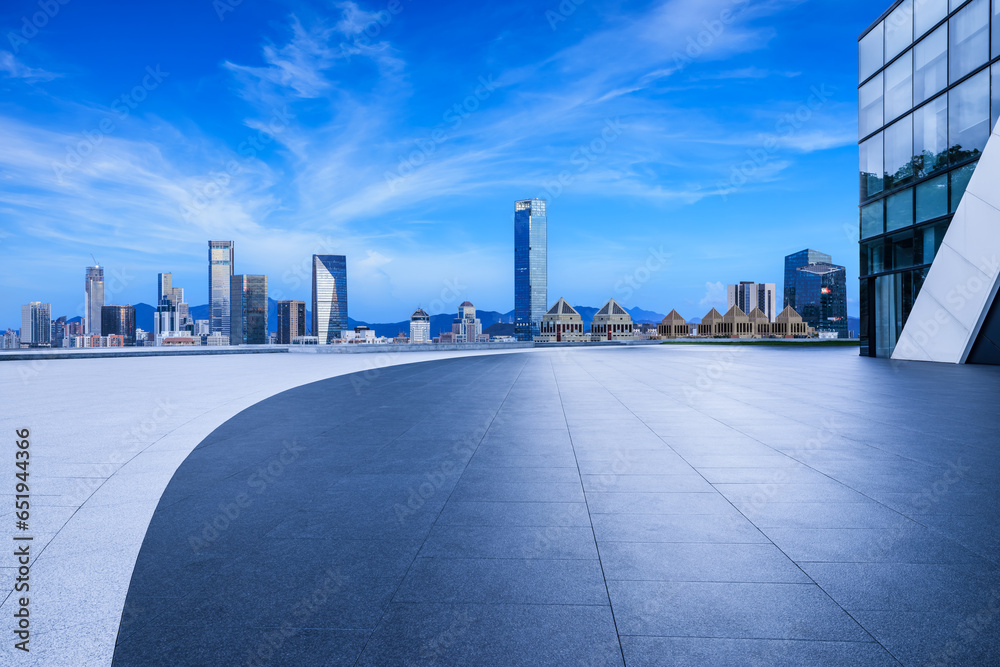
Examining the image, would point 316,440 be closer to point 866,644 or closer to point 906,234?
point 866,644

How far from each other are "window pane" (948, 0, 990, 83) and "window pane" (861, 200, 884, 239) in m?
6.25

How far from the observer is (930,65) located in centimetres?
2388

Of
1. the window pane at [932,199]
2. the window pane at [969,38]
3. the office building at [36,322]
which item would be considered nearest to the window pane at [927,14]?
the window pane at [969,38]

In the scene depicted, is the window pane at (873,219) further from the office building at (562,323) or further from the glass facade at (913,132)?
the office building at (562,323)

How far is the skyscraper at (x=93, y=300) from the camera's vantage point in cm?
12444

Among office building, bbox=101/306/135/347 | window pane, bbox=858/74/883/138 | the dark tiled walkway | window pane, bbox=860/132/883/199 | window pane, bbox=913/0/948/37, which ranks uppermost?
window pane, bbox=913/0/948/37

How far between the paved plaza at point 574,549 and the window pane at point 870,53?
26.1m

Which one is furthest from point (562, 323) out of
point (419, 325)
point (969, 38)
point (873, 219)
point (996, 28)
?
point (996, 28)

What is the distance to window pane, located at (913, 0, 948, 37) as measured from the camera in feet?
76.3

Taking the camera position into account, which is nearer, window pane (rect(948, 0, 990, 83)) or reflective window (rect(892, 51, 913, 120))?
window pane (rect(948, 0, 990, 83))

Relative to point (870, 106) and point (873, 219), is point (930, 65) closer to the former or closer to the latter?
point (870, 106)

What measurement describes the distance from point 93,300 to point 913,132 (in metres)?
156

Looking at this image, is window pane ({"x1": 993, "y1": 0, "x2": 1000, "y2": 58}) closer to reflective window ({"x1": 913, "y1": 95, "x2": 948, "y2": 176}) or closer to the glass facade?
the glass facade

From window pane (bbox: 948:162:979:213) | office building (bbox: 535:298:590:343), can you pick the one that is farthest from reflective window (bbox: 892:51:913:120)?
office building (bbox: 535:298:590:343)
